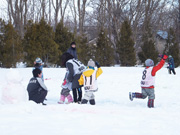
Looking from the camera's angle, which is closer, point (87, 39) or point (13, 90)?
point (13, 90)

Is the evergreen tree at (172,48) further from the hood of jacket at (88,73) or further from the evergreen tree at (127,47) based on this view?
the hood of jacket at (88,73)

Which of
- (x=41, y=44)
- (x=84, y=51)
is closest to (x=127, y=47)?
(x=84, y=51)

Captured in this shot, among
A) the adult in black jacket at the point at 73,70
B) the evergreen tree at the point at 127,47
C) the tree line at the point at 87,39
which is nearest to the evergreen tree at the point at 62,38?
the tree line at the point at 87,39

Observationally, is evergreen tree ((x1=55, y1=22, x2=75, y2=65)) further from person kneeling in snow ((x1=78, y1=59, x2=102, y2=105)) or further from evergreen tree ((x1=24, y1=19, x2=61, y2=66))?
person kneeling in snow ((x1=78, y1=59, x2=102, y2=105))

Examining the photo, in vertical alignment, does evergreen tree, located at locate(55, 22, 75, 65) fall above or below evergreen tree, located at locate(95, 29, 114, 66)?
above

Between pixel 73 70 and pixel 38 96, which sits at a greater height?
pixel 73 70

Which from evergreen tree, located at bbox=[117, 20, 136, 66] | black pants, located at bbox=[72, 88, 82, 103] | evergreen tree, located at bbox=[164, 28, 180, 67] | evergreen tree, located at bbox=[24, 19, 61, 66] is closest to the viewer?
black pants, located at bbox=[72, 88, 82, 103]

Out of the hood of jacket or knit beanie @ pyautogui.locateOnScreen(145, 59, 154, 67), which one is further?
knit beanie @ pyautogui.locateOnScreen(145, 59, 154, 67)

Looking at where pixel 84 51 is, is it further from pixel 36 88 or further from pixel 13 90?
pixel 13 90

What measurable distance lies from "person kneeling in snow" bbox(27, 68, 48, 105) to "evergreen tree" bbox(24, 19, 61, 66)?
13416 mm

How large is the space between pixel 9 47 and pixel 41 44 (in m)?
2.57

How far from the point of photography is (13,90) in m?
Answer: 5.05

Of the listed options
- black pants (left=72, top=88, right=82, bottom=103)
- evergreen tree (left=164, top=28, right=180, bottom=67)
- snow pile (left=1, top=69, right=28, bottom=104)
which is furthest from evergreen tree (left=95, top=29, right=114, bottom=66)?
snow pile (left=1, top=69, right=28, bottom=104)

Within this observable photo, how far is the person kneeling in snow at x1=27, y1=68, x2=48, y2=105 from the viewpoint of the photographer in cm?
615
